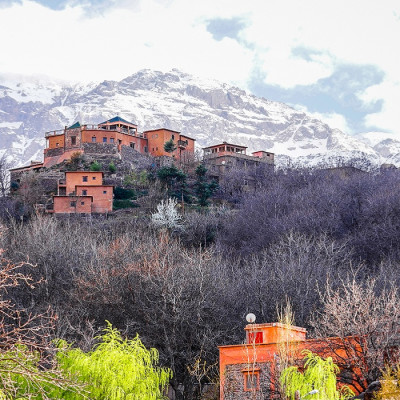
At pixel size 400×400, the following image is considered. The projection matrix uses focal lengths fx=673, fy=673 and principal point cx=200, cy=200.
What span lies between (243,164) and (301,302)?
62347mm

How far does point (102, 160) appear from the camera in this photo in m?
82.6

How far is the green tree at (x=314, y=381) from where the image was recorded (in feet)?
59.4

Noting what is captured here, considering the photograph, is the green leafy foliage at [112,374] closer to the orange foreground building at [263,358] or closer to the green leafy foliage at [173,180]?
the orange foreground building at [263,358]

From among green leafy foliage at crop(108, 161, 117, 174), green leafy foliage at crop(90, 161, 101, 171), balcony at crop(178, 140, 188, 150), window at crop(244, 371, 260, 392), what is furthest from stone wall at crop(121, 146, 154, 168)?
window at crop(244, 371, 260, 392)

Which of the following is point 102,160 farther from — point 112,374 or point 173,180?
point 112,374

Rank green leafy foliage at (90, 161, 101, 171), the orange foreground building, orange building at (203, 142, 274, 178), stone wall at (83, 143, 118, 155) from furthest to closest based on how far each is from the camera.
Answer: orange building at (203, 142, 274, 178) → stone wall at (83, 143, 118, 155) → green leafy foliage at (90, 161, 101, 171) → the orange foreground building

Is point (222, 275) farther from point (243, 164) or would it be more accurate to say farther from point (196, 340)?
point (243, 164)

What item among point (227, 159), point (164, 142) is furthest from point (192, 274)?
point (227, 159)

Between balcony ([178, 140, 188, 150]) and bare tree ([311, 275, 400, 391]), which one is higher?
balcony ([178, 140, 188, 150])

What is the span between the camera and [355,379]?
20688 millimetres

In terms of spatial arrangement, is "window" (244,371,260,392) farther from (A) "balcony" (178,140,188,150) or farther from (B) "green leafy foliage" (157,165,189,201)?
(A) "balcony" (178,140,188,150)

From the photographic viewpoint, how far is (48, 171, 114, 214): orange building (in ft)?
232

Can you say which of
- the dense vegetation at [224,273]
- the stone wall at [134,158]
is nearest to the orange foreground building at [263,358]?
the dense vegetation at [224,273]

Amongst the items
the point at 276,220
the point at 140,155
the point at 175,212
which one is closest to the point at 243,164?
the point at 140,155
